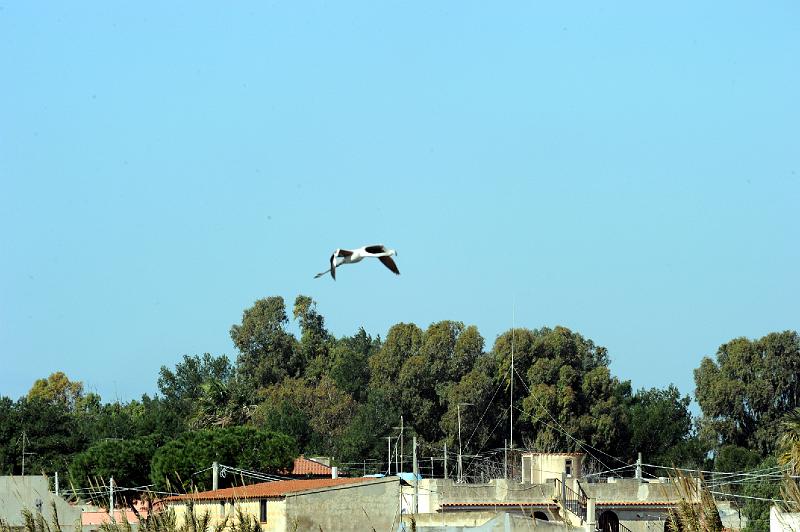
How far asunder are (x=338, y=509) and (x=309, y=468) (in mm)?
26007

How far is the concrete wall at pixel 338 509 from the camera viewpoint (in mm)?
33594

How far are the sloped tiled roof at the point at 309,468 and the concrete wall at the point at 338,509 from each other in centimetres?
2347

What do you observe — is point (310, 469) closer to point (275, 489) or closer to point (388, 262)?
point (275, 489)

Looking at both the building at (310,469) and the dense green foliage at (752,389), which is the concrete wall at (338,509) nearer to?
the building at (310,469)

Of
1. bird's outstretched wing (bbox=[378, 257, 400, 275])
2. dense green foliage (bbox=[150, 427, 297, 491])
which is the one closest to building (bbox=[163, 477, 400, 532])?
dense green foliage (bbox=[150, 427, 297, 491])

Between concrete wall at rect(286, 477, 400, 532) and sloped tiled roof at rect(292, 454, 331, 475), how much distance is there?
924 inches

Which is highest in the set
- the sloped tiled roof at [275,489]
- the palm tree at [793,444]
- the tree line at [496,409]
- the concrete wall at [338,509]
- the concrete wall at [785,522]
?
the tree line at [496,409]

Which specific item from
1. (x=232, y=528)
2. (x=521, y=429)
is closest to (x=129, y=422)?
(x=521, y=429)

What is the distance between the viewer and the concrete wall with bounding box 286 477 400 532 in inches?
1323

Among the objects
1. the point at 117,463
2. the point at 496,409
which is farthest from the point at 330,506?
the point at 496,409

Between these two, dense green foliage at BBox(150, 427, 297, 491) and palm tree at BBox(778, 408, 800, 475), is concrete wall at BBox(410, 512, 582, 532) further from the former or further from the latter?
dense green foliage at BBox(150, 427, 297, 491)

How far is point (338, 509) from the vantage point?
33688mm

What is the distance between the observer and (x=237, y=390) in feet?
269

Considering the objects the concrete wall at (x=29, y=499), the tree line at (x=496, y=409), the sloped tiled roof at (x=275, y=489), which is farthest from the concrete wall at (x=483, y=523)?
the tree line at (x=496, y=409)
